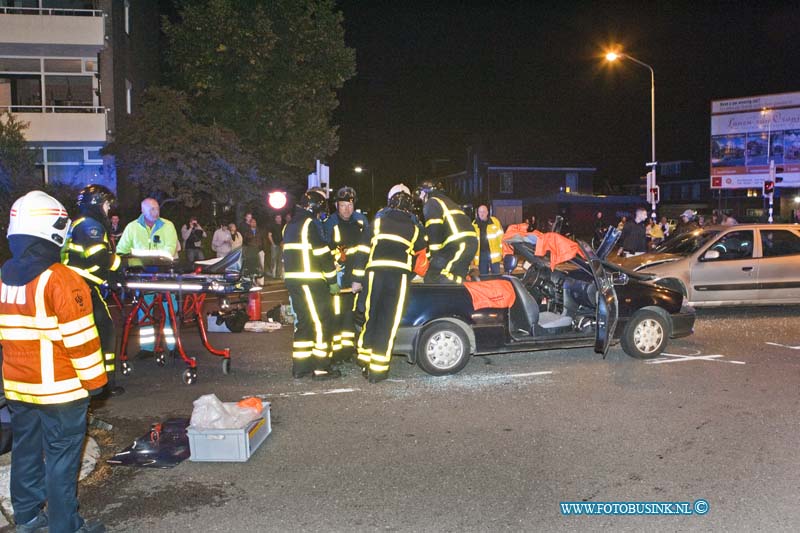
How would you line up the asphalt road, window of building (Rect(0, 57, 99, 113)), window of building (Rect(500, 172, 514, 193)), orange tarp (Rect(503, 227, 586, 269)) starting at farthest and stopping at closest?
window of building (Rect(500, 172, 514, 193))
window of building (Rect(0, 57, 99, 113))
orange tarp (Rect(503, 227, 586, 269))
the asphalt road

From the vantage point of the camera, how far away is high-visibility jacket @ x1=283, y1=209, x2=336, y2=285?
24.7 feet

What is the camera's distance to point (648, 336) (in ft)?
27.8

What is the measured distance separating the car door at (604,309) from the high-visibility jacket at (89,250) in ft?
16.8

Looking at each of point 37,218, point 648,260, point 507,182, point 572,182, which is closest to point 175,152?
point 648,260

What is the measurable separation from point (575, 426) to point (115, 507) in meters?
3.62

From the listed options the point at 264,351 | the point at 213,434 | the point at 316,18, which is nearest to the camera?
the point at 213,434

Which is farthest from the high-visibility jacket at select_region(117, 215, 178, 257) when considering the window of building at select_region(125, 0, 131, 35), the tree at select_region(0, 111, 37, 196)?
the window of building at select_region(125, 0, 131, 35)

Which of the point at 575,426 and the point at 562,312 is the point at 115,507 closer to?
the point at 575,426

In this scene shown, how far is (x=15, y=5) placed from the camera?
1089 inches

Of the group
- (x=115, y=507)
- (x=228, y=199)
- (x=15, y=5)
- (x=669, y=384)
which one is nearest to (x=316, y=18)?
(x=228, y=199)

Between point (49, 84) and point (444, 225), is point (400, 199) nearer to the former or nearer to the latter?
point (444, 225)

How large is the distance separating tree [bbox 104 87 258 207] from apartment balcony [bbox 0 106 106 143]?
2.04m

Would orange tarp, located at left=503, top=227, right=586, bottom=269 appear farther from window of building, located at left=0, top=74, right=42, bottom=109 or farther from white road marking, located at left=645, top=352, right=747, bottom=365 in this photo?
window of building, located at left=0, top=74, right=42, bottom=109

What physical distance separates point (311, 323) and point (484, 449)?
9.19ft
